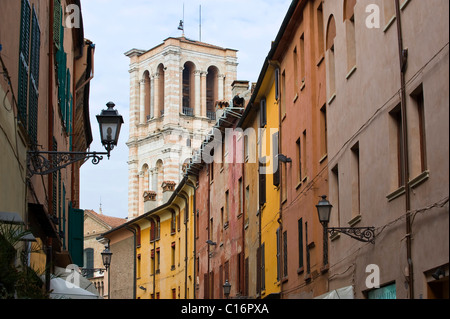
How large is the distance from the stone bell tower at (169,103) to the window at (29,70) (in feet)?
249

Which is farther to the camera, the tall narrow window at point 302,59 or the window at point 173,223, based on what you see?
the window at point 173,223

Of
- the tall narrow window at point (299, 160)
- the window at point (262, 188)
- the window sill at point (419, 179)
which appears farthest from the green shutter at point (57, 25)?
the window at point (262, 188)

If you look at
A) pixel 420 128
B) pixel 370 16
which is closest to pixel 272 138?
pixel 370 16

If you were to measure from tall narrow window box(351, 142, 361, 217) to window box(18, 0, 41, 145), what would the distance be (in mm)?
6414

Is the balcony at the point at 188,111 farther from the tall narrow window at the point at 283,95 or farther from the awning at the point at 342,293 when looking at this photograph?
the awning at the point at 342,293

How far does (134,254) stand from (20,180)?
1734 inches

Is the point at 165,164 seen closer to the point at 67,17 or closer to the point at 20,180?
the point at 67,17

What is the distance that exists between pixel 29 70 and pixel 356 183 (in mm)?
7116

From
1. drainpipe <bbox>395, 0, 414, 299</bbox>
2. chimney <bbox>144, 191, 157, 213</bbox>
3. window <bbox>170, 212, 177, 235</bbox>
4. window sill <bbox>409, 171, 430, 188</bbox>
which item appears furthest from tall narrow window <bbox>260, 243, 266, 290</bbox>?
chimney <bbox>144, 191, 157, 213</bbox>

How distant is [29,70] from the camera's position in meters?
14.9

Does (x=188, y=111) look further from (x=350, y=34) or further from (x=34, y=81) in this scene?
(x=34, y=81)

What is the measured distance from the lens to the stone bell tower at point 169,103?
93.2 meters

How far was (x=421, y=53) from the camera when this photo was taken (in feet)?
45.6
